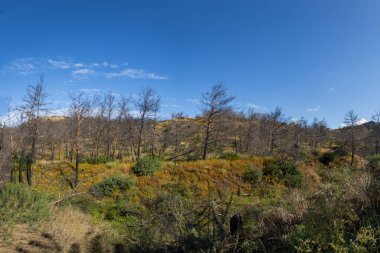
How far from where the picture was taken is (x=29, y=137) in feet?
75.8

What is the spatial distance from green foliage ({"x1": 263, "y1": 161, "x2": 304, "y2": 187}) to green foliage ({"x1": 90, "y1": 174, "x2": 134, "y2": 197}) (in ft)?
36.7

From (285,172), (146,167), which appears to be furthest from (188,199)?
(285,172)

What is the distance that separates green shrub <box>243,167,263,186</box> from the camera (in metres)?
24.2

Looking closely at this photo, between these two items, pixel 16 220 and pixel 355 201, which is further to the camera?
pixel 16 220

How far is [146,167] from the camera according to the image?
79.4ft

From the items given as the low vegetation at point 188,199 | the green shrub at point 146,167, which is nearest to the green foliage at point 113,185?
the low vegetation at point 188,199

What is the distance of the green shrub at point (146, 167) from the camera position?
78.9 feet

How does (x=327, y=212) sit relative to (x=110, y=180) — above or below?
above

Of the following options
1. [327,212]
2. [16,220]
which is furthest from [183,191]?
[327,212]

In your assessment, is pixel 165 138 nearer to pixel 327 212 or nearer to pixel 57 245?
pixel 57 245

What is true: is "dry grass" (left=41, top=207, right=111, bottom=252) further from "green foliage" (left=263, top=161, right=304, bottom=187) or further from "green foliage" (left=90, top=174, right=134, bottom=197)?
"green foliage" (left=263, top=161, right=304, bottom=187)

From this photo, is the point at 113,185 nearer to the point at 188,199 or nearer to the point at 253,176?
the point at 188,199

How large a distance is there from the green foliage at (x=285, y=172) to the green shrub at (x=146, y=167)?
9.00 metres

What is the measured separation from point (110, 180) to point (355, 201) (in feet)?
64.3
